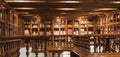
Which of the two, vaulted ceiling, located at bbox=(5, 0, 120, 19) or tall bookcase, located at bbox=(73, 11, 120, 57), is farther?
vaulted ceiling, located at bbox=(5, 0, 120, 19)

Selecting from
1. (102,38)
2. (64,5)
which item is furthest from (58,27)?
(102,38)

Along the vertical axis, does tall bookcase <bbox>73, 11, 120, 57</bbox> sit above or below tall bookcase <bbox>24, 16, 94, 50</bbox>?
above

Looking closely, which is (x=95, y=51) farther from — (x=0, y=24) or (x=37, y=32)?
(x=37, y=32)

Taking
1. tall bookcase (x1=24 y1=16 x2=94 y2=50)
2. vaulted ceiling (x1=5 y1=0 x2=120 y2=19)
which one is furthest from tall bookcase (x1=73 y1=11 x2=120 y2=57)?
vaulted ceiling (x1=5 y1=0 x2=120 y2=19)

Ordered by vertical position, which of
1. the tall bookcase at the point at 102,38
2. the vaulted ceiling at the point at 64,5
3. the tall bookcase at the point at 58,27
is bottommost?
the tall bookcase at the point at 58,27

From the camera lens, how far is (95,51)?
4895mm

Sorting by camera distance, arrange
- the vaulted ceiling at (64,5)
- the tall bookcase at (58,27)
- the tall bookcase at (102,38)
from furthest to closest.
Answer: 1. the tall bookcase at (58,27)
2. the vaulted ceiling at (64,5)
3. the tall bookcase at (102,38)

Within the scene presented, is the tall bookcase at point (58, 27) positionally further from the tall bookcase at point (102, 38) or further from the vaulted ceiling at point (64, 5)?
the vaulted ceiling at point (64, 5)

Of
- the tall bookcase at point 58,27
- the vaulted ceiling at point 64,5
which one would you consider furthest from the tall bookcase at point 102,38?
the vaulted ceiling at point 64,5

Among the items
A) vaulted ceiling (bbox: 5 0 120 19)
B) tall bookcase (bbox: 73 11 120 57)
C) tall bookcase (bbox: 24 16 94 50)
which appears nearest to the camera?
tall bookcase (bbox: 73 11 120 57)

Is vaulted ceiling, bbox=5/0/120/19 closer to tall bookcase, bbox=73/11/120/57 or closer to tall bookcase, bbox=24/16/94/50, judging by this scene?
tall bookcase, bbox=73/11/120/57

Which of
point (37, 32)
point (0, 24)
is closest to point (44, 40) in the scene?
point (0, 24)

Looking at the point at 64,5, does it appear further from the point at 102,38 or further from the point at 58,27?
the point at 58,27

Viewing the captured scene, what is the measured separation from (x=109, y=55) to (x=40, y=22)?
8.49m
